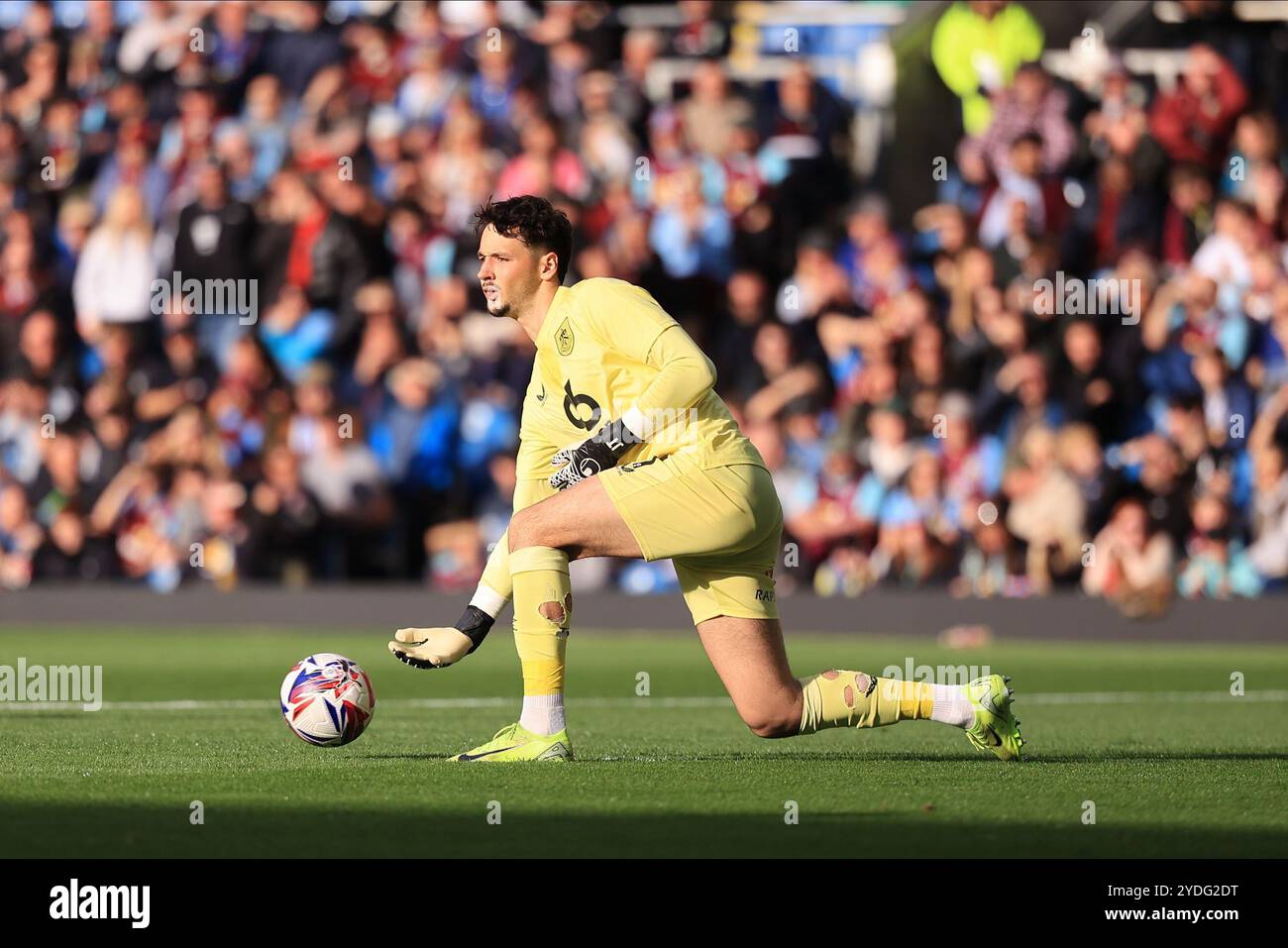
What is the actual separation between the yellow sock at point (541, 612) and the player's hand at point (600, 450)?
1.20 feet

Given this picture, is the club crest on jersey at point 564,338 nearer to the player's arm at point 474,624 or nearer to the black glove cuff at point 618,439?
the black glove cuff at point 618,439

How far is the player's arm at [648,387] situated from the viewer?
820cm

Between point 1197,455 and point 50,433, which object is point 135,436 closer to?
point 50,433

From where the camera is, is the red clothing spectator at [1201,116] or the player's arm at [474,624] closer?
the player's arm at [474,624]

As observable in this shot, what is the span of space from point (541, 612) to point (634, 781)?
2.64 ft

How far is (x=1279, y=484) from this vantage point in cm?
1811

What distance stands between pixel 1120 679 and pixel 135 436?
9.77 m

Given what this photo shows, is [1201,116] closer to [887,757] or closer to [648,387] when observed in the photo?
[887,757]

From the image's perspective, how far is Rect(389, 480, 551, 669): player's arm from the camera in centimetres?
885

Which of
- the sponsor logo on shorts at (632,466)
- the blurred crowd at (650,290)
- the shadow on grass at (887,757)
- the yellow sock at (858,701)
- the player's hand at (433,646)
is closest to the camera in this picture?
the sponsor logo on shorts at (632,466)

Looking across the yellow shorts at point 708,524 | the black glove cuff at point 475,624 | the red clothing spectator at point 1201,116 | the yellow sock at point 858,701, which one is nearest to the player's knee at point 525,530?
the yellow shorts at point 708,524

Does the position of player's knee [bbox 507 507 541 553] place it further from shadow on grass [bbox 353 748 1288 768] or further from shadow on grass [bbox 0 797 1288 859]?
shadow on grass [bbox 0 797 1288 859]

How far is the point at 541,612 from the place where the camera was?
8.55 meters

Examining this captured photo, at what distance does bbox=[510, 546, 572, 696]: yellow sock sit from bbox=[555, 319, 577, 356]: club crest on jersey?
31.5 inches
